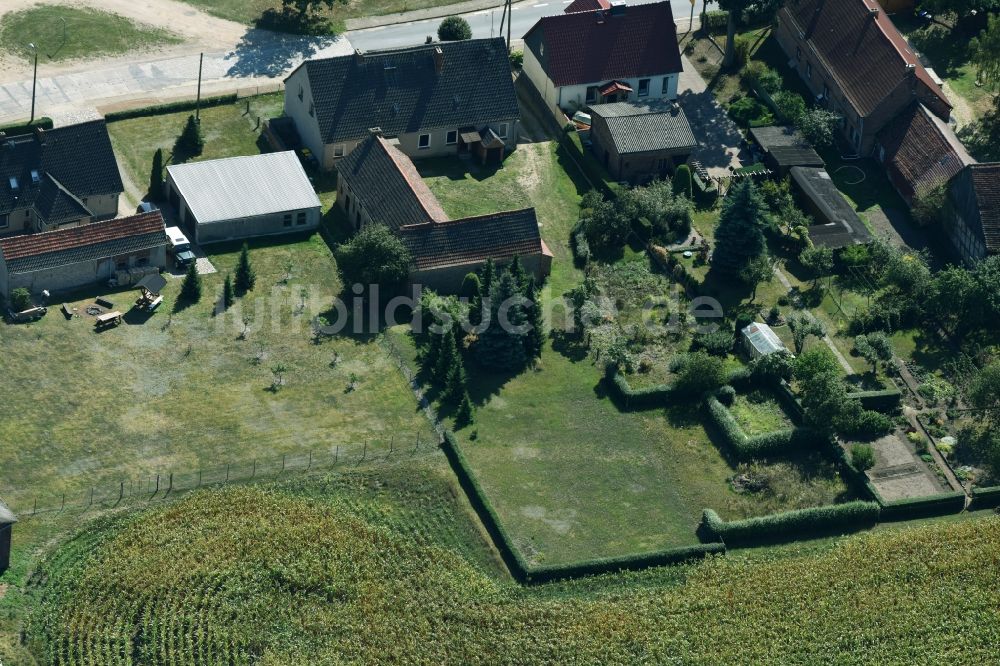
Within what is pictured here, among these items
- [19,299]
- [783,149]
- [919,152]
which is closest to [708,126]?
[783,149]

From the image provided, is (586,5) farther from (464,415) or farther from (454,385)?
(464,415)

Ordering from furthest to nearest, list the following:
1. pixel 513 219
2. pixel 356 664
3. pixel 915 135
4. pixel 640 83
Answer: pixel 640 83, pixel 915 135, pixel 513 219, pixel 356 664

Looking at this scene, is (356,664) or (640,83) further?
(640,83)

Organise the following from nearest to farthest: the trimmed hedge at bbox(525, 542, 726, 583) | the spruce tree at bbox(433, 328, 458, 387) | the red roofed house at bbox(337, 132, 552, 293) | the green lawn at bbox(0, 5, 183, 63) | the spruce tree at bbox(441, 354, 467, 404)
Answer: the trimmed hedge at bbox(525, 542, 726, 583)
the spruce tree at bbox(441, 354, 467, 404)
the spruce tree at bbox(433, 328, 458, 387)
the red roofed house at bbox(337, 132, 552, 293)
the green lawn at bbox(0, 5, 183, 63)

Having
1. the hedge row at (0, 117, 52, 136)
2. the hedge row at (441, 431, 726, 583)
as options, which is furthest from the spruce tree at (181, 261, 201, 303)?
the hedge row at (441, 431, 726, 583)

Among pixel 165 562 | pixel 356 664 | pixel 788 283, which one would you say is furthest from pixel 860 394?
pixel 165 562

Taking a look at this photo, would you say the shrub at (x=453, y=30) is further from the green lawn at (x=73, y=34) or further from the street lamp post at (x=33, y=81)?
the street lamp post at (x=33, y=81)

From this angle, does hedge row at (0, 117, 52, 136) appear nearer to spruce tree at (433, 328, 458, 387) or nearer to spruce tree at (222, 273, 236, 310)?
spruce tree at (222, 273, 236, 310)

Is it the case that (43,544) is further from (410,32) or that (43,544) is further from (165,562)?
(410,32)
